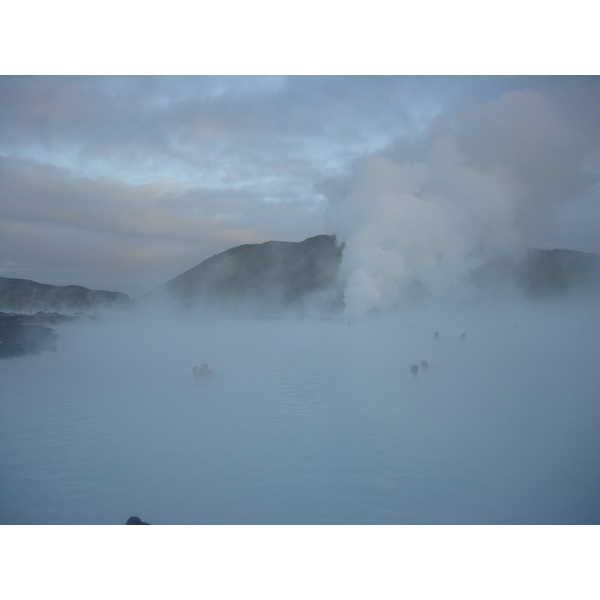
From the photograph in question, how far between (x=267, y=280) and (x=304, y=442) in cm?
2104

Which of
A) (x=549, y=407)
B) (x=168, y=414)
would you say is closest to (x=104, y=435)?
(x=168, y=414)

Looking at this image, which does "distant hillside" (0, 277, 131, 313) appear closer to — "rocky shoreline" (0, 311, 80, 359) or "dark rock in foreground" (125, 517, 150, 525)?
"rocky shoreline" (0, 311, 80, 359)

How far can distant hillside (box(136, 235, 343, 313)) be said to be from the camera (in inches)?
862

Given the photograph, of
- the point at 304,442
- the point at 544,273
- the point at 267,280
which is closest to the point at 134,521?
the point at 304,442

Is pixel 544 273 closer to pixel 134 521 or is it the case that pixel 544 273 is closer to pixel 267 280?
pixel 267 280

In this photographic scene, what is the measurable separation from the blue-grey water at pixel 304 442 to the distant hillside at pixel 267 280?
13.3 meters

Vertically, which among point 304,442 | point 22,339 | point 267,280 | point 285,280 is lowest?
point 304,442

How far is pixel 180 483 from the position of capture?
3338 millimetres

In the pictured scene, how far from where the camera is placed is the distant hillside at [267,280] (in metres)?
21.9

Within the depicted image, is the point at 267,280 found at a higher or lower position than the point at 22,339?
higher

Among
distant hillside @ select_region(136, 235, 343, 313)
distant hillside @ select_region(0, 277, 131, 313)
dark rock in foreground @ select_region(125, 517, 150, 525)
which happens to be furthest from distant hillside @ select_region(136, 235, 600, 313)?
dark rock in foreground @ select_region(125, 517, 150, 525)

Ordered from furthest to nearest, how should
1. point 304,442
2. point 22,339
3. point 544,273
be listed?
point 544,273 < point 22,339 < point 304,442

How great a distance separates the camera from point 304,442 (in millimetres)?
4164

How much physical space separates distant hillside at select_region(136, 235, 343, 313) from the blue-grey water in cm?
1331
